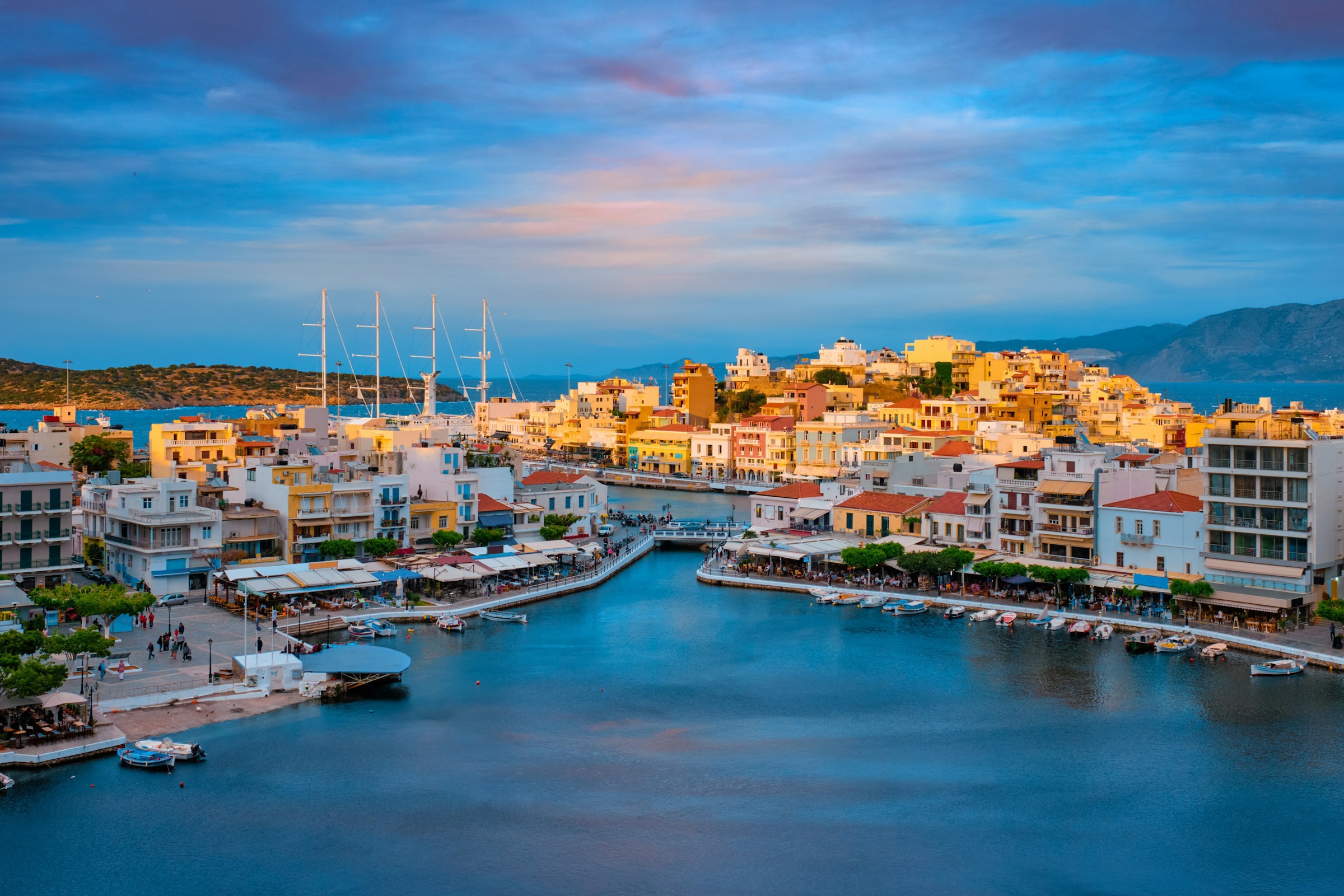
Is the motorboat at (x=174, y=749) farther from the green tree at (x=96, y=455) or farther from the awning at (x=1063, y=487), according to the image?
the green tree at (x=96, y=455)

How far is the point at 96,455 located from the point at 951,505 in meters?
41.1

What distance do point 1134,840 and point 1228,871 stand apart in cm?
163

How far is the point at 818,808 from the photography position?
22.9 m

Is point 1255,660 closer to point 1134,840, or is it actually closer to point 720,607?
point 1134,840

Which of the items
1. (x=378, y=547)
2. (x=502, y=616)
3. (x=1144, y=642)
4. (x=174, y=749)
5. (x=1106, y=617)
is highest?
(x=378, y=547)

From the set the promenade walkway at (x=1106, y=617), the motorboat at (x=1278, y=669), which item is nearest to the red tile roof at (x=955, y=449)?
the promenade walkway at (x=1106, y=617)

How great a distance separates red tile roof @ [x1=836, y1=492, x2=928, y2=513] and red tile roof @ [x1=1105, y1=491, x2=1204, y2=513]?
8972 mm

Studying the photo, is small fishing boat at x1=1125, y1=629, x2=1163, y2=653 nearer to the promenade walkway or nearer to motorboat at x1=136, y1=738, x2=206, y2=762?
the promenade walkway

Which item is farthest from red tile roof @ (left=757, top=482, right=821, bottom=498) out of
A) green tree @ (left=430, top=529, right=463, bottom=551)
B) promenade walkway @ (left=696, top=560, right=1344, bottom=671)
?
green tree @ (left=430, top=529, right=463, bottom=551)

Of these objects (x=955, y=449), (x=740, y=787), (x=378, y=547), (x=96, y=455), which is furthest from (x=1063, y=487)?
(x=96, y=455)

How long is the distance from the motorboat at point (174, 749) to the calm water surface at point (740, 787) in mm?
495

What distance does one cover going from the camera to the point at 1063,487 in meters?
42.3

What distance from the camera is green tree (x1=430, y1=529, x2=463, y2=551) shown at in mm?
45562

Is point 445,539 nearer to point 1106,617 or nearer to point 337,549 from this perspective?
point 337,549
